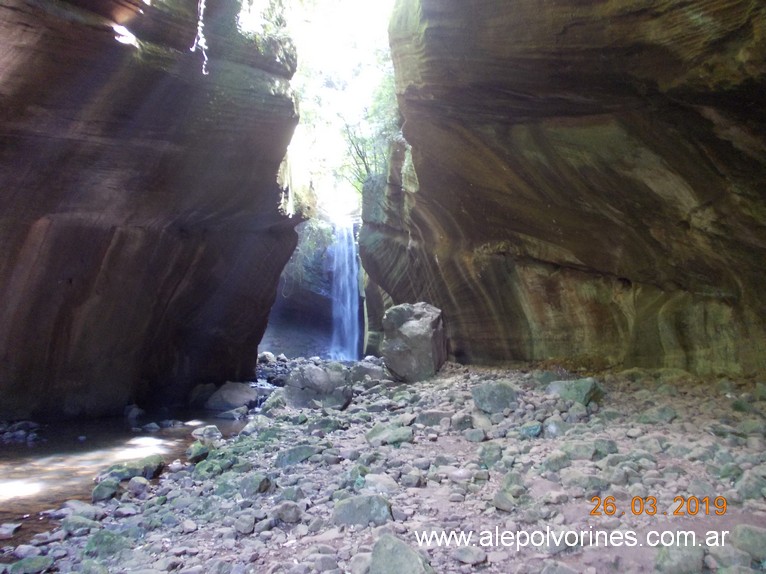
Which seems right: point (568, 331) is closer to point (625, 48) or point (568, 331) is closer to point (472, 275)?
point (472, 275)

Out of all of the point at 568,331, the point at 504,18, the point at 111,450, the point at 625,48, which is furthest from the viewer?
the point at 568,331

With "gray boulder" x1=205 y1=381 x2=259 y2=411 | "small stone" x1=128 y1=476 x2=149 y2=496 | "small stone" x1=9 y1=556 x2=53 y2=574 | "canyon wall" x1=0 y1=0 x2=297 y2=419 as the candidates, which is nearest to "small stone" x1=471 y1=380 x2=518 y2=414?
"small stone" x1=128 y1=476 x2=149 y2=496

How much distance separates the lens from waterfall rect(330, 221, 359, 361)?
2383 cm

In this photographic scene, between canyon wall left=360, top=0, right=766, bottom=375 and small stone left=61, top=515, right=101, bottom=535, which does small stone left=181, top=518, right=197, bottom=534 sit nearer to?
small stone left=61, top=515, right=101, bottom=535

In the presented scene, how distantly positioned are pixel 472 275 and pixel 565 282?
6.51 feet

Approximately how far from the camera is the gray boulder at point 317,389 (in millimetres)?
8305

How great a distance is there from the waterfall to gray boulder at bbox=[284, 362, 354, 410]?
1493 centimetres

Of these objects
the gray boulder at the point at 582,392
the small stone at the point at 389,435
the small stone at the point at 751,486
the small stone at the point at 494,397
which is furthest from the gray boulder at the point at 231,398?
the small stone at the point at 751,486

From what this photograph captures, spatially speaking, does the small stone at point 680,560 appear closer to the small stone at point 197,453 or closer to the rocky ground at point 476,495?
the rocky ground at point 476,495

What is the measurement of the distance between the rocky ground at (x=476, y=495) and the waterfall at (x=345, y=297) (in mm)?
17957

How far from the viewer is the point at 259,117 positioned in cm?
870

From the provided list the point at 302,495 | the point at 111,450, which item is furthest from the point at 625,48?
the point at 111,450

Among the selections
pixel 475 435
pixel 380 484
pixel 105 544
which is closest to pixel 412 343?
pixel 475 435

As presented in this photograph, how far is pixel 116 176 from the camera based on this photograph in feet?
26.0
